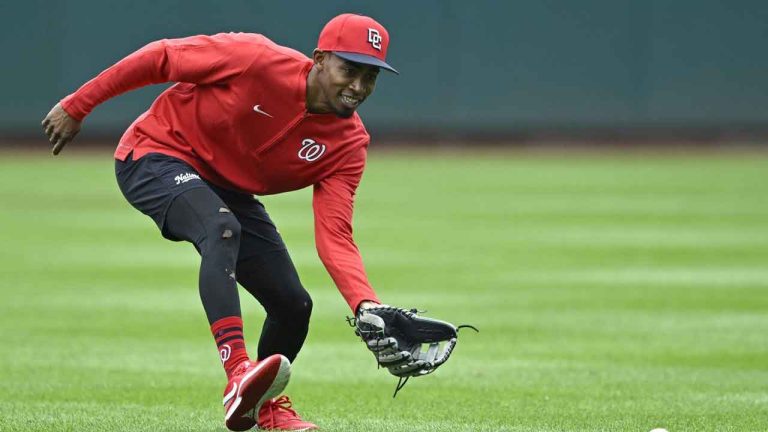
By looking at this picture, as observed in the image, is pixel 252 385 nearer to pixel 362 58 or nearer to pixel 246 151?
pixel 246 151

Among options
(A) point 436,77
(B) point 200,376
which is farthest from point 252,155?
(A) point 436,77

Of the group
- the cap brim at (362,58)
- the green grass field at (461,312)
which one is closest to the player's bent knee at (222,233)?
the cap brim at (362,58)

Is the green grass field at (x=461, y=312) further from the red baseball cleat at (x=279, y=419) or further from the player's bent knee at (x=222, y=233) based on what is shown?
the player's bent knee at (x=222, y=233)

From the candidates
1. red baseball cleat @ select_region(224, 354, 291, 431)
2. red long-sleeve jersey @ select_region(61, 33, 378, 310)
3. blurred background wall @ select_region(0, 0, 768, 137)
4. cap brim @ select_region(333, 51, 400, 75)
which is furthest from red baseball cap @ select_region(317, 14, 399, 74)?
blurred background wall @ select_region(0, 0, 768, 137)

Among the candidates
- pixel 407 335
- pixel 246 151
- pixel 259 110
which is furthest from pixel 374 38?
pixel 407 335

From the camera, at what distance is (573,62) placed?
102ft

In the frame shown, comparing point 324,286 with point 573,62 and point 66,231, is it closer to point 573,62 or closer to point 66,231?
point 66,231

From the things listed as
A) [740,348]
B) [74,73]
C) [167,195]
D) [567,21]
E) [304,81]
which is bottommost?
[74,73]

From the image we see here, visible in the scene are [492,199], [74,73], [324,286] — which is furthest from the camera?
[74,73]

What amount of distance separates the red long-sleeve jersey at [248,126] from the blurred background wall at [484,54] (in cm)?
2421

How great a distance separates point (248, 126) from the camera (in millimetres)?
6141

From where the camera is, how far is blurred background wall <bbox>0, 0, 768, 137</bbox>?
Answer: 30547 mm

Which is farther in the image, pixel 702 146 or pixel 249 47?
pixel 702 146

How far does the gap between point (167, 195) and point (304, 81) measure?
758 mm
